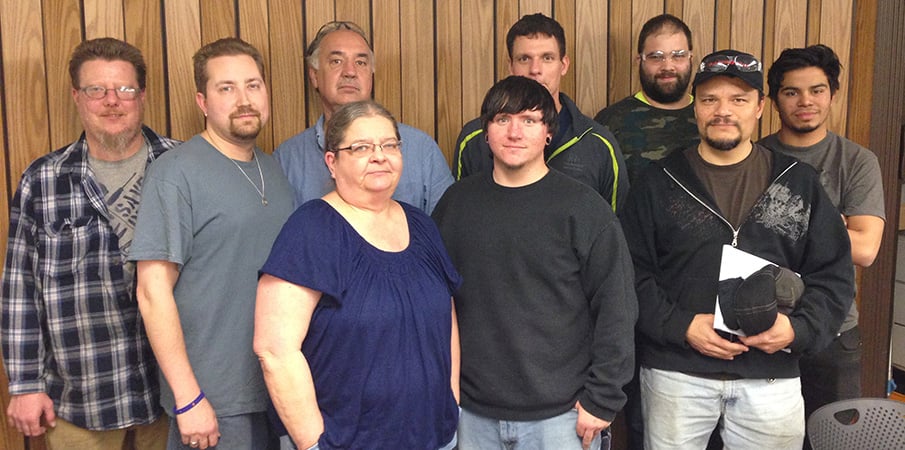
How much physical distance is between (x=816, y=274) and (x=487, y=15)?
1662 millimetres

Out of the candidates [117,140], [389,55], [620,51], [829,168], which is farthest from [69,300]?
[829,168]

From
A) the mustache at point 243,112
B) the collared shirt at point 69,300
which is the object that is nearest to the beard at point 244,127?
the mustache at point 243,112

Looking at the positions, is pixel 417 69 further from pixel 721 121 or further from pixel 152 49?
pixel 721 121

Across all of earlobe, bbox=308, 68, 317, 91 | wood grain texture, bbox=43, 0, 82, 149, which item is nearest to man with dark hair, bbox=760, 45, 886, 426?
earlobe, bbox=308, 68, 317, 91

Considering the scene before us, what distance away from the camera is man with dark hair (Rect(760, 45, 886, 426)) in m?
2.60

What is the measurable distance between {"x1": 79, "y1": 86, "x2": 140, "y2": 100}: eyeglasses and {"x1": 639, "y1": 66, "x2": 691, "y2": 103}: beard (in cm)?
186

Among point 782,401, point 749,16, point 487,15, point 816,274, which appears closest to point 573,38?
point 487,15

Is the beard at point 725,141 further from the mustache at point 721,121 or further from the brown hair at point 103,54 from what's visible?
the brown hair at point 103,54

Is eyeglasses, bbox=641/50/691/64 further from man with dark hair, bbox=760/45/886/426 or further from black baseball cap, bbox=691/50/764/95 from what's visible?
black baseball cap, bbox=691/50/764/95

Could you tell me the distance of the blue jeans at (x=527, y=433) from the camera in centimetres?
201

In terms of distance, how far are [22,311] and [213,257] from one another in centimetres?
64

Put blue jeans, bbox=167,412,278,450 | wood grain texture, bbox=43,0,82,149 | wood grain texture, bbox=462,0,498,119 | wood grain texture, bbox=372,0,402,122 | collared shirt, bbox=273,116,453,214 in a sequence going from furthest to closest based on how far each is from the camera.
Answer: wood grain texture, bbox=462,0,498,119, wood grain texture, bbox=372,0,402,122, wood grain texture, bbox=43,0,82,149, collared shirt, bbox=273,116,453,214, blue jeans, bbox=167,412,278,450

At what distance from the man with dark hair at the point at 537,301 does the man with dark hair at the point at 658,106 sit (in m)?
0.84

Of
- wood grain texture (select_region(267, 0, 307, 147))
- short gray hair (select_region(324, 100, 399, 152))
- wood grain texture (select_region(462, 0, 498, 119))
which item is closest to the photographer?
short gray hair (select_region(324, 100, 399, 152))
